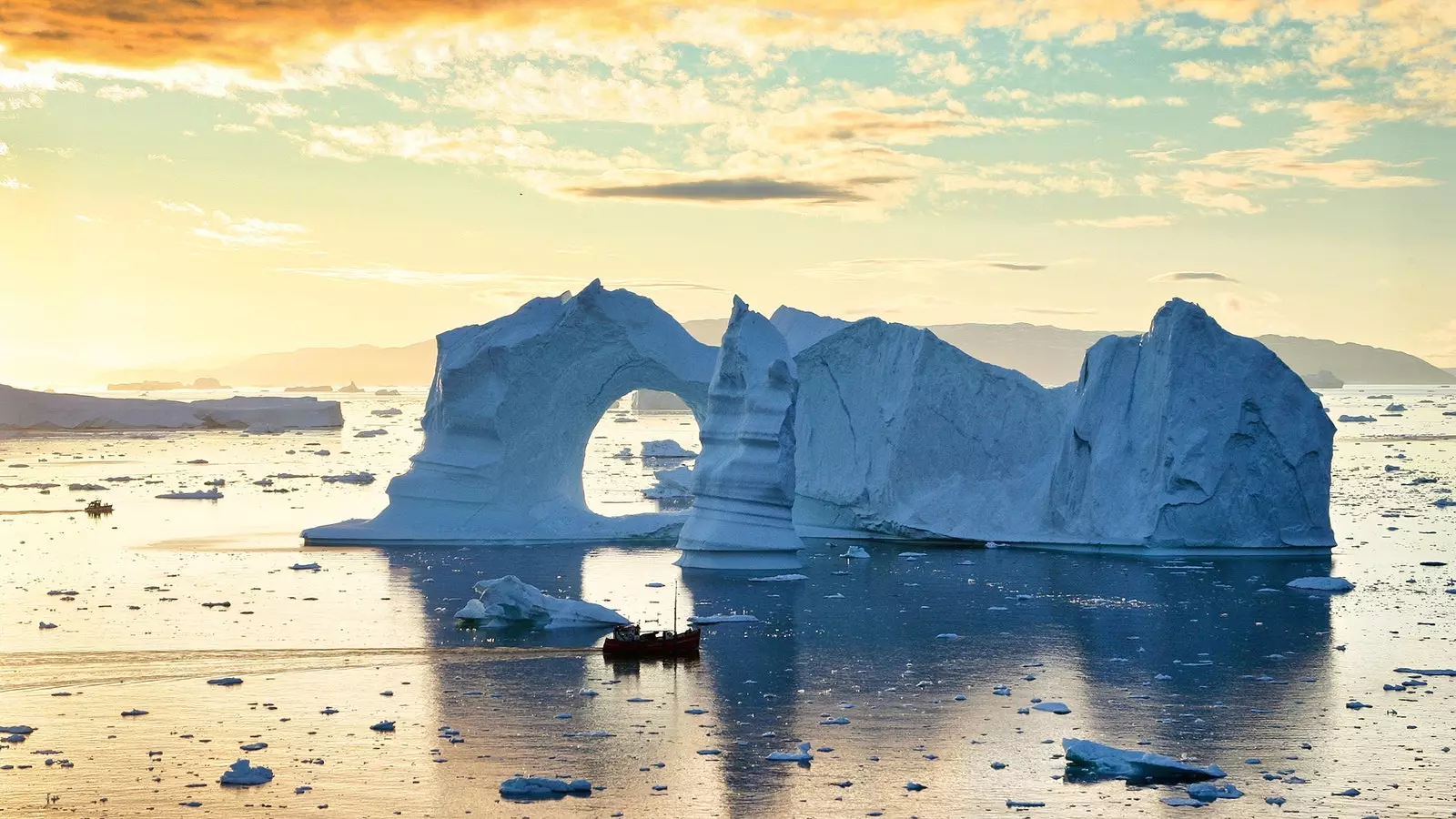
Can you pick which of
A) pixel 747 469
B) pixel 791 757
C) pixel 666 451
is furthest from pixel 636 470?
pixel 791 757

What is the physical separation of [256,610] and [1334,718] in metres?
14.0

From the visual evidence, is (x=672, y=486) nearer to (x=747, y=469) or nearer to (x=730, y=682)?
(x=747, y=469)

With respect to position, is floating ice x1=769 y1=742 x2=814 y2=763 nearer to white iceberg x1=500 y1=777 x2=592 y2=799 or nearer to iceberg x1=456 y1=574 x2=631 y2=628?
white iceberg x1=500 y1=777 x2=592 y2=799

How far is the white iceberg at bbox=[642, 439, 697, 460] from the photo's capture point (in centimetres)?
5947

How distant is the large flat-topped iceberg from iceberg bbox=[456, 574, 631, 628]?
6282cm

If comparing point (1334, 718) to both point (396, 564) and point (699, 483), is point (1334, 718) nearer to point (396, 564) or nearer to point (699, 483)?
point (699, 483)

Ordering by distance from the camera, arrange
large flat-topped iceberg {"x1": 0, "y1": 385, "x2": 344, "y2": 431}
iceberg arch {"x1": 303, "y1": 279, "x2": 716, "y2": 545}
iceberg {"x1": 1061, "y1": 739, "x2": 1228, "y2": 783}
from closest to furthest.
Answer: iceberg {"x1": 1061, "y1": 739, "x2": 1228, "y2": 783} < iceberg arch {"x1": 303, "y1": 279, "x2": 716, "y2": 545} < large flat-topped iceberg {"x1": 0, "y1": 385, "x2": 344, "y2": 431}

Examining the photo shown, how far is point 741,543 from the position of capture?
26.5m

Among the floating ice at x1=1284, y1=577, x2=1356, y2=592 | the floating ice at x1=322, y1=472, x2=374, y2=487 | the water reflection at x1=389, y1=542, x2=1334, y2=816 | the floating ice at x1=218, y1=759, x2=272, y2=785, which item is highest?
the floating ice at x1=322, y1=472, x2=374, y2=487

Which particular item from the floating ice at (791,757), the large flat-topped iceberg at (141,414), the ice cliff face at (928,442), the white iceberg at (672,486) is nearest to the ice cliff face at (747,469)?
the ice cliff face at (928,442)

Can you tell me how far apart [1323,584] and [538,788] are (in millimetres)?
15688

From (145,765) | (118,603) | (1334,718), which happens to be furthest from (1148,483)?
(145,765)

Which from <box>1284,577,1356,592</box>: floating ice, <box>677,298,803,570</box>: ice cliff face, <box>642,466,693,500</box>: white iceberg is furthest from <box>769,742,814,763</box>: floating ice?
<box>642,466,693,500</box>: white iceberg

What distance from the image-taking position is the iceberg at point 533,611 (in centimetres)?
2020
